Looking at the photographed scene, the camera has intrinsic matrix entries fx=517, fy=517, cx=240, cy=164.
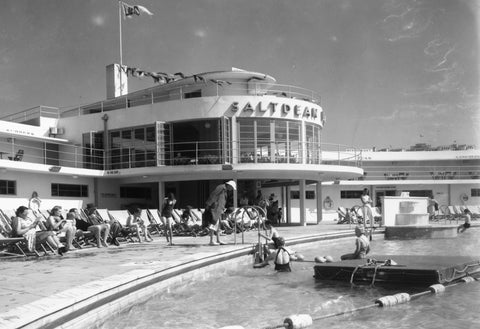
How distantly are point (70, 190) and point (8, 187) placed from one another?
2.96 metres

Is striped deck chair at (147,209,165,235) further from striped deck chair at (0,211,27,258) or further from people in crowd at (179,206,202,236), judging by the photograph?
striped deck chair at (0,211,27,258)

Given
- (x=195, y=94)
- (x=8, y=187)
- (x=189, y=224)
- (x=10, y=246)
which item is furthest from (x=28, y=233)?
(x=195, y=94)

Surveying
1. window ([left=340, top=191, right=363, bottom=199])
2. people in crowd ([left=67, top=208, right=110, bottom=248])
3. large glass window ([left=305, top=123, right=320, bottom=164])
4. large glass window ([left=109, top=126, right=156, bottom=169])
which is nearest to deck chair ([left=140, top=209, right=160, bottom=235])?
people in crowd ([left=67, top=208, right=110, bottom=248])

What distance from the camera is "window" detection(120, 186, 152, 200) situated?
24375 mm

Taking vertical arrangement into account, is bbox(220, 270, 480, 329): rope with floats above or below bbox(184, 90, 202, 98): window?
below

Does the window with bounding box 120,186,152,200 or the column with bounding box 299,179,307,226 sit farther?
the window with bounding box 120,186,152,200

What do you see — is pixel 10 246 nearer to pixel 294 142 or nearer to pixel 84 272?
pixel 84 272

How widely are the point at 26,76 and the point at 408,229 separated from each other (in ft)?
48.0

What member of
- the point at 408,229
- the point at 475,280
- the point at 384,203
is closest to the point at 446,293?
the point at 475,280

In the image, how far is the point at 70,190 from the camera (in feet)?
71.8

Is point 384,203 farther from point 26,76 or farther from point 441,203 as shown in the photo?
point 441,203

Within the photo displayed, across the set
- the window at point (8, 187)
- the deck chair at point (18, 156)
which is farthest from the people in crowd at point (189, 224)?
the deck chair at point (18, 156)

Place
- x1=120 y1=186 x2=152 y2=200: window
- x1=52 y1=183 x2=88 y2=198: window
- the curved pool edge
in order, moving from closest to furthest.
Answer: the curved pool edge
x1=52 y1=183 x2=88 y2=198: window
x1=120 y1=186 x2=152 y2=200: window

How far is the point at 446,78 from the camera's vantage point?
8.30m
